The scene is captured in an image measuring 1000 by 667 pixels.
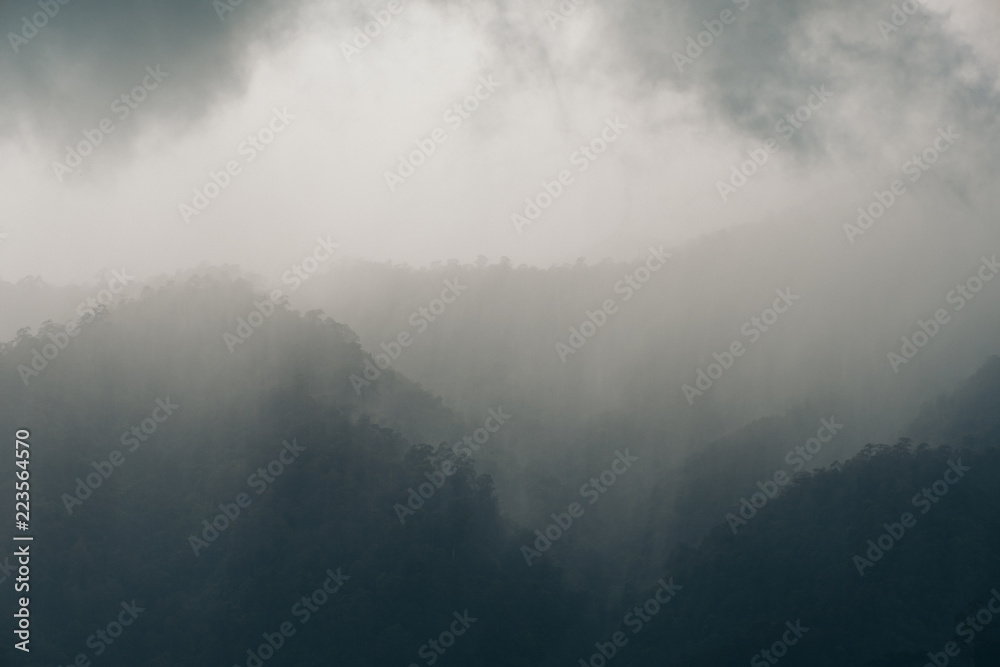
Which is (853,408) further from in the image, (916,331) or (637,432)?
(637,432)

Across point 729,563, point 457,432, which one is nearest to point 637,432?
point 457,432

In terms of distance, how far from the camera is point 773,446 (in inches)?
1788

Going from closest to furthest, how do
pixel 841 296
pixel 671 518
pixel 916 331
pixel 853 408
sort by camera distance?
pixel 671 518 < pixel 853 408 < pixel 916 331 < pixel 841 296

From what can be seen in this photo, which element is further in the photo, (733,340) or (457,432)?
(733,340)

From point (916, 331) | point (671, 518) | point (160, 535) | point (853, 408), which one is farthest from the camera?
point (916, 331)

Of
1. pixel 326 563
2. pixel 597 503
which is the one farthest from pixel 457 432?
pixel 326 563

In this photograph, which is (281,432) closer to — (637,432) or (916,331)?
(637,432)

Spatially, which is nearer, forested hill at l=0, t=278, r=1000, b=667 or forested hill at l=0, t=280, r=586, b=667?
forested hill at l=0, t=278, r=1000, b=667

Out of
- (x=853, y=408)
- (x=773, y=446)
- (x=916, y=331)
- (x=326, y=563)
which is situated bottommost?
(x=326, y=563)

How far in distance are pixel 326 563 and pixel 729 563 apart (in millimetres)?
15923

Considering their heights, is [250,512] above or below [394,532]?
below

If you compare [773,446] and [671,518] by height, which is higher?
[773,446]

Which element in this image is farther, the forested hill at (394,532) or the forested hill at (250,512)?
the forested hill at (250,512)

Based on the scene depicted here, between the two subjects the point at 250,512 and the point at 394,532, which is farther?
the point at 250,512
